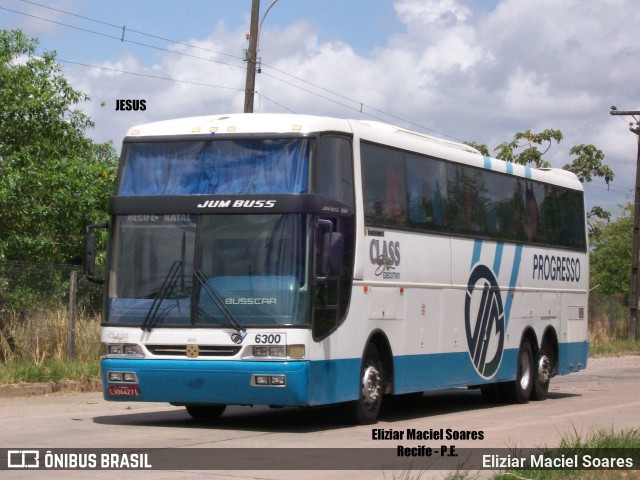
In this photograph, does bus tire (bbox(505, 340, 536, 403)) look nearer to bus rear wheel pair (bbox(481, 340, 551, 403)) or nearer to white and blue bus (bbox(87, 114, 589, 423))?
bus rear wheel pair (bbox(481, 340, 551, 403))

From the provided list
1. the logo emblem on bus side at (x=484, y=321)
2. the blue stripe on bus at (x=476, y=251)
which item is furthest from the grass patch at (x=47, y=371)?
the blue stripe on bus at (x=476, y=251)

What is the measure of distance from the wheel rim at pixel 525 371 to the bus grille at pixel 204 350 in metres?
7.76

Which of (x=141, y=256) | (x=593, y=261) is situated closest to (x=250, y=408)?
(x=141, y=256)

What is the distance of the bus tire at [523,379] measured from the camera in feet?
65.7

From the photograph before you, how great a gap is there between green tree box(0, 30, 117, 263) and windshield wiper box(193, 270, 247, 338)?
34.8 feet

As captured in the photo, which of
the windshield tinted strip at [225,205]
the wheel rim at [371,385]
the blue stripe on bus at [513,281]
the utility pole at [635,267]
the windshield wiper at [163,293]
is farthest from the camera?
the utility pole at [635,267]

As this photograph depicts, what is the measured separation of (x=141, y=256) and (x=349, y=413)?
312cm

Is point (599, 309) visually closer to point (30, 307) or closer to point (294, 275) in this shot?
point (30, 307)

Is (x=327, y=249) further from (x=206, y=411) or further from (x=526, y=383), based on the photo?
(x=526, y=383)

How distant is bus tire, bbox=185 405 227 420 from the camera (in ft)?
51.3

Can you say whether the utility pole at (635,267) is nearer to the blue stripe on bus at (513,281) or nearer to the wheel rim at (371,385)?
the blue stripe on bus at (513,281)

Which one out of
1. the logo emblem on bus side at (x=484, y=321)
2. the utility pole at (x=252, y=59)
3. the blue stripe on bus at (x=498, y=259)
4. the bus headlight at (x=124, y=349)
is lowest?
the bus headlight at (x=124, y=349)

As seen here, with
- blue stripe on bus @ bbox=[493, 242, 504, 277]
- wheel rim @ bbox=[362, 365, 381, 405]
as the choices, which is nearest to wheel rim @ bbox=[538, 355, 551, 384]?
blue stripe on bus @ bbox=[493, 242, 504, 277]

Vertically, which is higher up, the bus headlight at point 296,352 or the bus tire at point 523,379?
the bus headlight at point 296,352
